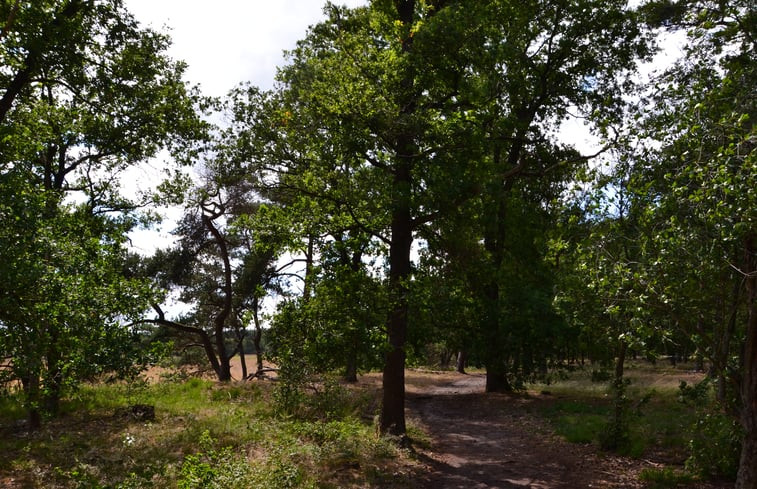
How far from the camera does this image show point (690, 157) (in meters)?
7.07

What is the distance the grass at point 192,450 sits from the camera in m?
7.82

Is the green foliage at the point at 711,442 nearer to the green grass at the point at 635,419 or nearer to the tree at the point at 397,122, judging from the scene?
the green grass at the point at 635,419

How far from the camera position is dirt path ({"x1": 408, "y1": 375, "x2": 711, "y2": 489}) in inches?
386

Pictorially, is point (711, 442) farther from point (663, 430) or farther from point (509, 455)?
point (509, 455)

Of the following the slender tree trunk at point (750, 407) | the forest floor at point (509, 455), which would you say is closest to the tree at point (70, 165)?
the forest floor at point (509, 455)

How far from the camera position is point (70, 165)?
15102 mm

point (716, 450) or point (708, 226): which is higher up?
point (708, 226)

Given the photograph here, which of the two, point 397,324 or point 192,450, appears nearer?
point 192,450

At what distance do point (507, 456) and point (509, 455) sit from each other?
125 mm

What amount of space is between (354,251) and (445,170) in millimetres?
3223

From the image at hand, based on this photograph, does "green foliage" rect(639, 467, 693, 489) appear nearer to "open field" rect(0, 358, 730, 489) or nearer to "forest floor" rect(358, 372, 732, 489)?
"open field" rect(0, 358, 730, 489)

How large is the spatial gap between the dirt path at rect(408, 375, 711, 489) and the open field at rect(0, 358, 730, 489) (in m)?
0.03

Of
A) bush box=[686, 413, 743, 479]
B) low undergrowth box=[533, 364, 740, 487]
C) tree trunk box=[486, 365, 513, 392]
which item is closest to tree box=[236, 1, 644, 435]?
low undergrowth box=[533, 364, 740, 487]

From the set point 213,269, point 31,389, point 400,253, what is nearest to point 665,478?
point 400,253
